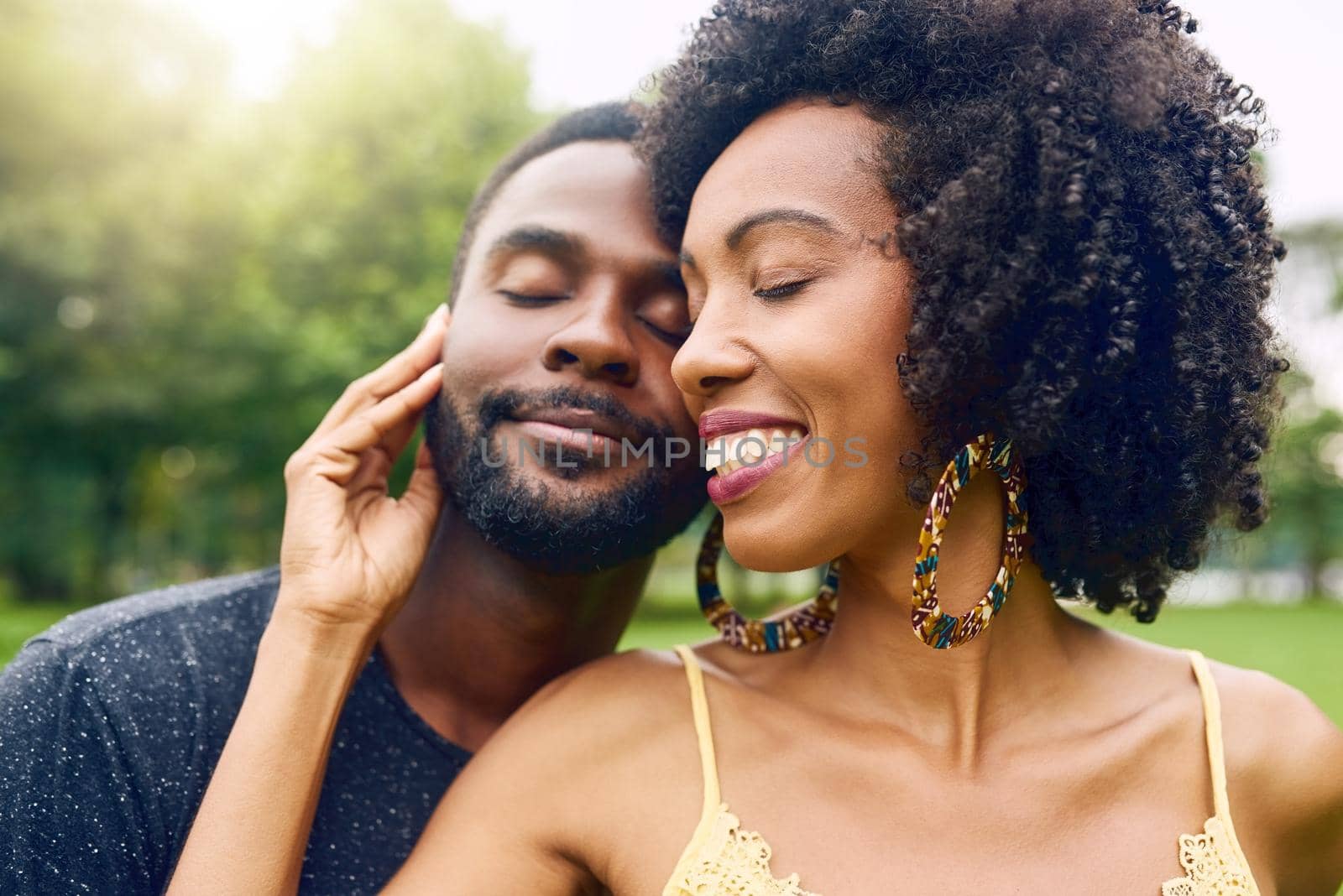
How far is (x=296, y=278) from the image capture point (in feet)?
52.4

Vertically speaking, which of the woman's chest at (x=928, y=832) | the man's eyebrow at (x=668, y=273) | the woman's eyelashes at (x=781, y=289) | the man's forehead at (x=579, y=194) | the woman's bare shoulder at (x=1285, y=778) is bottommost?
the woman's chest at (x=928, y=832)

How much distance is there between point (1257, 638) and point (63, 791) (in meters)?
18.6

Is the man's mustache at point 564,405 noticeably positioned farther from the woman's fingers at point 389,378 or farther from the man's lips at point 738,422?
the man's lips at point 738,422

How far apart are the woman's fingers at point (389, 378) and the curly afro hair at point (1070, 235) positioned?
1.23 m

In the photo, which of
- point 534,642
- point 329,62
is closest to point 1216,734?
point 534,642

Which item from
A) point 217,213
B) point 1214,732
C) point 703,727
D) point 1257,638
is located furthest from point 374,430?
point 1257,638

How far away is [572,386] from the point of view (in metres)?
2.81

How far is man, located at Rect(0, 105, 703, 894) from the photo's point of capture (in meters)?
2.51


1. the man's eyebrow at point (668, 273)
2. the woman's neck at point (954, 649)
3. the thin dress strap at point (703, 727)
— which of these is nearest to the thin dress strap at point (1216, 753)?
the woman's neck at point (954, 649)

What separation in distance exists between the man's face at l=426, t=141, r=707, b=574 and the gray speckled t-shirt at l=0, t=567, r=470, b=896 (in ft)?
2.02

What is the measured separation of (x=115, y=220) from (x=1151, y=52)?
18540 mm

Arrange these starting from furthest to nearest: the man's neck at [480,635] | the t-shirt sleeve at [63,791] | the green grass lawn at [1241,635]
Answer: the green grass lawn at [1241,635] → the man's neck at [480,635] → the t-shirt sleeve at [63,791]

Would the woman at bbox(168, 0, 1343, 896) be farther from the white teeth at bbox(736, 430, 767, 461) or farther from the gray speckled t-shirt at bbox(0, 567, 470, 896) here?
the gray speckled t-shirt at bbox(0, 567, 470, 896)

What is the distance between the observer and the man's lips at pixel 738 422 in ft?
7.19
